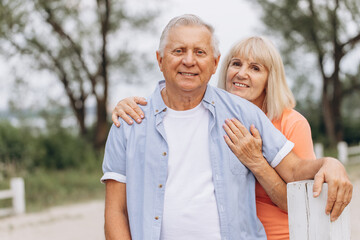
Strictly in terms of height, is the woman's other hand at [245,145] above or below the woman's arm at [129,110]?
below

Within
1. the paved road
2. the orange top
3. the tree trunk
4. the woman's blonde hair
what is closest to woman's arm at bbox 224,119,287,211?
the orange top

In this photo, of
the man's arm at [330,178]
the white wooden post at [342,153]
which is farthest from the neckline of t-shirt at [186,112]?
the white wooden post at [342,153]

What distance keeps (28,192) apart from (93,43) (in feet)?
26.8

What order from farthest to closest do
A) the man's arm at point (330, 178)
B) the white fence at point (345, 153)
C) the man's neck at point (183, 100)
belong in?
1. the white fence at point (345, 153)
2. the man's neck at point (183, 100)
3. the man's arm at point (330, 178)

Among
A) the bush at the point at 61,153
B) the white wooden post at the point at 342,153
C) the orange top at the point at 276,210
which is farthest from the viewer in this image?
the white wooden post at the point at 342,153

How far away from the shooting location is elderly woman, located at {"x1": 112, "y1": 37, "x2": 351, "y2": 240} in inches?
87.2

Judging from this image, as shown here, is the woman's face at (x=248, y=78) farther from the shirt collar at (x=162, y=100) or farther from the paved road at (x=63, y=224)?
the paved road at (x=63, y=224)

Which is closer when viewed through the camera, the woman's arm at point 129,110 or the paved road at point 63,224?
the woman's arm at point 129,110

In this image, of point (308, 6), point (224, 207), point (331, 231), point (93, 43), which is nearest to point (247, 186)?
point (224, 207)

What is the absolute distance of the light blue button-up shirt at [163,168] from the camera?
6.98ft

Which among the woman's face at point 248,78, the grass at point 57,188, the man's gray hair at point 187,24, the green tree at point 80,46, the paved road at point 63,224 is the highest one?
the green tree at point 80,46

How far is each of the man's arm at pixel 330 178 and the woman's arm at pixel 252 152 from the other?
0.10 metres

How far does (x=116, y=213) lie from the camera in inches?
87.0

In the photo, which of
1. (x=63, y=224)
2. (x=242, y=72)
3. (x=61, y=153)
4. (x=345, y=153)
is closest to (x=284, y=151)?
(x=242, y=72)
